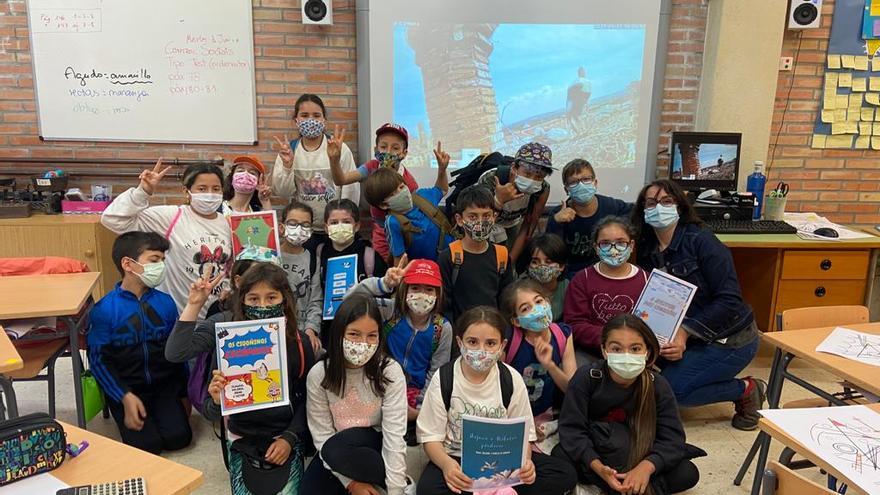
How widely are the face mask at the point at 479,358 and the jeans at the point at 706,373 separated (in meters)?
1.26

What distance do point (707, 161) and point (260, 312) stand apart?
3.30 m

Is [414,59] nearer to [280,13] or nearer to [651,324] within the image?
[280,13]

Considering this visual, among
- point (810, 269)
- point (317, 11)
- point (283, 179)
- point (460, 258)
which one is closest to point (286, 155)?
point (283, 179)

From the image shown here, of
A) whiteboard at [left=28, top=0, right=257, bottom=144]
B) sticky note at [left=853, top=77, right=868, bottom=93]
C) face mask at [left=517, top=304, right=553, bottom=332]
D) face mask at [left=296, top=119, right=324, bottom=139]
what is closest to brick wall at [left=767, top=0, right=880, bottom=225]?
sticky note at [left=853, top=77, right=868, bottom=93]

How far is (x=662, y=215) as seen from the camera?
10.7 feet

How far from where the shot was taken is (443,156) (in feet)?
11.7

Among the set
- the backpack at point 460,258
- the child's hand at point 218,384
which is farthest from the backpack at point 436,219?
the child's hand at point 218,384

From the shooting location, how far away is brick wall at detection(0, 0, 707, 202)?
14.2 feet

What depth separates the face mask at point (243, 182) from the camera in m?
3.36

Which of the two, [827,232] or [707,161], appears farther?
[707,161]

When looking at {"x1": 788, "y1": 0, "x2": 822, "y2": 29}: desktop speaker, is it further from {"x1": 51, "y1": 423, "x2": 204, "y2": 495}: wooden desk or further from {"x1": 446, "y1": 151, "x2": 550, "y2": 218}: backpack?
{"x1": 51, "y1": 423, "x2": 204, "y2": 495}: wooden desk

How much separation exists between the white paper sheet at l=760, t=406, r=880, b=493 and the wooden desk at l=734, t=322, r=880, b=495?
0.20 metres

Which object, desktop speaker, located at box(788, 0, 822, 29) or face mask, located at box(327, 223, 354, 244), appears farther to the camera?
desktop speaker, located at box(788, 0, 822, 29)

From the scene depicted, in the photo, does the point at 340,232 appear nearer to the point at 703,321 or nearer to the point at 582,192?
the point at 582,192
